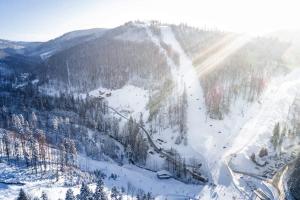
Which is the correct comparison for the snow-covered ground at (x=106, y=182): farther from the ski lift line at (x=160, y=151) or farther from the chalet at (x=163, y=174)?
the ski lift line at (x=160, y=151)

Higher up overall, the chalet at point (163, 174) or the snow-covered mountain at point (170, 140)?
the snow-covered mountain at point (170, 140)

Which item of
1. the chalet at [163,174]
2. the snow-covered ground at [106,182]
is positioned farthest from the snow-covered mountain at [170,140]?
the chalet at [163,174]

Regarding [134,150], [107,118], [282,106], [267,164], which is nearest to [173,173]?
[134,150]

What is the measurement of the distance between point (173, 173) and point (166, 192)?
61.4 feet

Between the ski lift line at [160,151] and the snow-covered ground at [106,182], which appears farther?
the ski lift line at [160,151]

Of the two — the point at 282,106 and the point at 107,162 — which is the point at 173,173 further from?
the point at 282,106

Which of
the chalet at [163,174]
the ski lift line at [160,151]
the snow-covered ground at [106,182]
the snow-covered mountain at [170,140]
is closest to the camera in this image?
the snow-covered ground at [106,182]

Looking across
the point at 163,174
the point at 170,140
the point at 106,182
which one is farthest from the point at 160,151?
the point at 106,182

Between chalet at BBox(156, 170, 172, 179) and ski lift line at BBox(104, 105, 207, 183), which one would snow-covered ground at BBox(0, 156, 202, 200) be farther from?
ski lift line at BBox(104, 105, 207, 183)

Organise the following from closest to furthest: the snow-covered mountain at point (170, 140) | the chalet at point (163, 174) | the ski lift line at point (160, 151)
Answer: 1. the snow-covered mountain at point (170, 140)
2. the chalet at point (163, 174)
3. the ski lift line at point (160, 151)

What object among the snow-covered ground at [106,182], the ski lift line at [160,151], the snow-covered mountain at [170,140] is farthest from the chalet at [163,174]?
the ski lift line at [160,151]

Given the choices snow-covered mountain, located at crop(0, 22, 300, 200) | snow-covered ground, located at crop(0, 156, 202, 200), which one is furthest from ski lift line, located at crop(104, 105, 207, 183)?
snow-covered ground, located at crop(0, 156, 202, 200)

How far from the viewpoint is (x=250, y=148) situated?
459ft

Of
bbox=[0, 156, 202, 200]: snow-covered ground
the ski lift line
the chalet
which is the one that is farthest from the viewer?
the ski lift line
